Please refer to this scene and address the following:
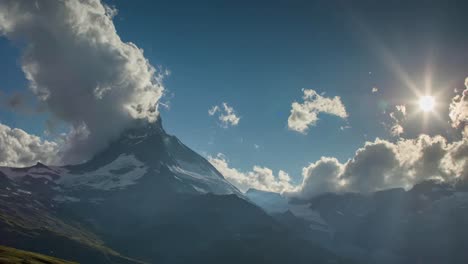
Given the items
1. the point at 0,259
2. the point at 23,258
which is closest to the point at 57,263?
the point at 23,258

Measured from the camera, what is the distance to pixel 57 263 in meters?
179

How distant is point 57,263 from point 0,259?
26177 millimetres

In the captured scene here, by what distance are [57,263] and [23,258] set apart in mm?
12674

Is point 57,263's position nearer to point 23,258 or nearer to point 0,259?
point 23,258

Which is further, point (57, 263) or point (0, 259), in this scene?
point (57, 263)

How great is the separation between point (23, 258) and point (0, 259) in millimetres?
18475

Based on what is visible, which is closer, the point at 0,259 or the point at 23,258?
the point at 0,259

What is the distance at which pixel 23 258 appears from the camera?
175 meters
